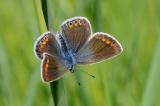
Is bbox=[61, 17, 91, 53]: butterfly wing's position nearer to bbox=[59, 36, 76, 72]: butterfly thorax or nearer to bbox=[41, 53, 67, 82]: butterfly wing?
bbox=[59, 36, 76, 72]: butterfly thorax

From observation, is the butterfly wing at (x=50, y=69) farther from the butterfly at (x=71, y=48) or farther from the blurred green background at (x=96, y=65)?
the blurred green background at (x=96, y=65)

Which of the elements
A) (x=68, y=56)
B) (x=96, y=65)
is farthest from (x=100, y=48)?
(x=96, y=65)

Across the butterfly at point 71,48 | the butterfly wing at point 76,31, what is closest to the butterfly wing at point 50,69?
the butterfly at point 71,48

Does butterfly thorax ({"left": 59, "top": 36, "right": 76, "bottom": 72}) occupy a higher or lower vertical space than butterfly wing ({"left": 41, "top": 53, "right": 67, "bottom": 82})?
lower

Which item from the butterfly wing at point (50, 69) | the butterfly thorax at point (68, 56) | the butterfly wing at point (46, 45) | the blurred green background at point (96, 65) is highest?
the butterfly wing at point (46, 45)

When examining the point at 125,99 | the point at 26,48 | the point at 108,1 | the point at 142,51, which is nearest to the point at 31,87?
the point at 125,99

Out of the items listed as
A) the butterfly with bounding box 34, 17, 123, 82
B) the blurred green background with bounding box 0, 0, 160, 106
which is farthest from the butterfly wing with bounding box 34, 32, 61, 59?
the blurred green background with bounding box 0, 0, 160, 106
